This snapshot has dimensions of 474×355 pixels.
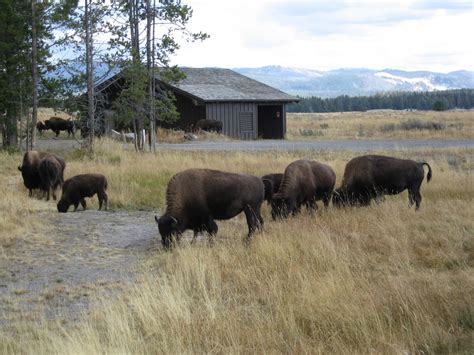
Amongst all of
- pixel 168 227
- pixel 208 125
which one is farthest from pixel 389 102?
pixel 168 227

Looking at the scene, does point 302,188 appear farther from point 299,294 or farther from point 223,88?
point 223,88

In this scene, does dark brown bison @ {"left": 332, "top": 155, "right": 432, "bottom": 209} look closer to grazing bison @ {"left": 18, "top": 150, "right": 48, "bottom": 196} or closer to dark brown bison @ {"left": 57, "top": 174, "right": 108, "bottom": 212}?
dark brown bison @ {"left": 57, "top": 174, "right": 108, "bottom": 212}

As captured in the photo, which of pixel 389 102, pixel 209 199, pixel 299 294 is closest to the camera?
pixel 299 294

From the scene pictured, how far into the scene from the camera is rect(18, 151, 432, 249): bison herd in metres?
12.2

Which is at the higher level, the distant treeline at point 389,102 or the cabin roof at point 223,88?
the distant treeline at point 389,102

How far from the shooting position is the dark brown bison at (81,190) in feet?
54.3

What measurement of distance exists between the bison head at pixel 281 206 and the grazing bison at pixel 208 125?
31592 mm

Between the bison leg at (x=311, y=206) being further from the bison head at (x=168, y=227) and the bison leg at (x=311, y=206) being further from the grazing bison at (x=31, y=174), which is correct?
the grazing bison at (x=31, y=174)

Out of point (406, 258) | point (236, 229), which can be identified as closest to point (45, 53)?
point (236, 229)

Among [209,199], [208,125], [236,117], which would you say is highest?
[236,117]

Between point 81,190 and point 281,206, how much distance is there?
557 centimetres

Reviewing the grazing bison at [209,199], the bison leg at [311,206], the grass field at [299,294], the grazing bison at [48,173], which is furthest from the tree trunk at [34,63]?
the grazing bison at [209,199]

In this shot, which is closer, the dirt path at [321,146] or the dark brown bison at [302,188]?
the dark brown bison at [302,188]

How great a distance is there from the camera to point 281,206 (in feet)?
46.3
